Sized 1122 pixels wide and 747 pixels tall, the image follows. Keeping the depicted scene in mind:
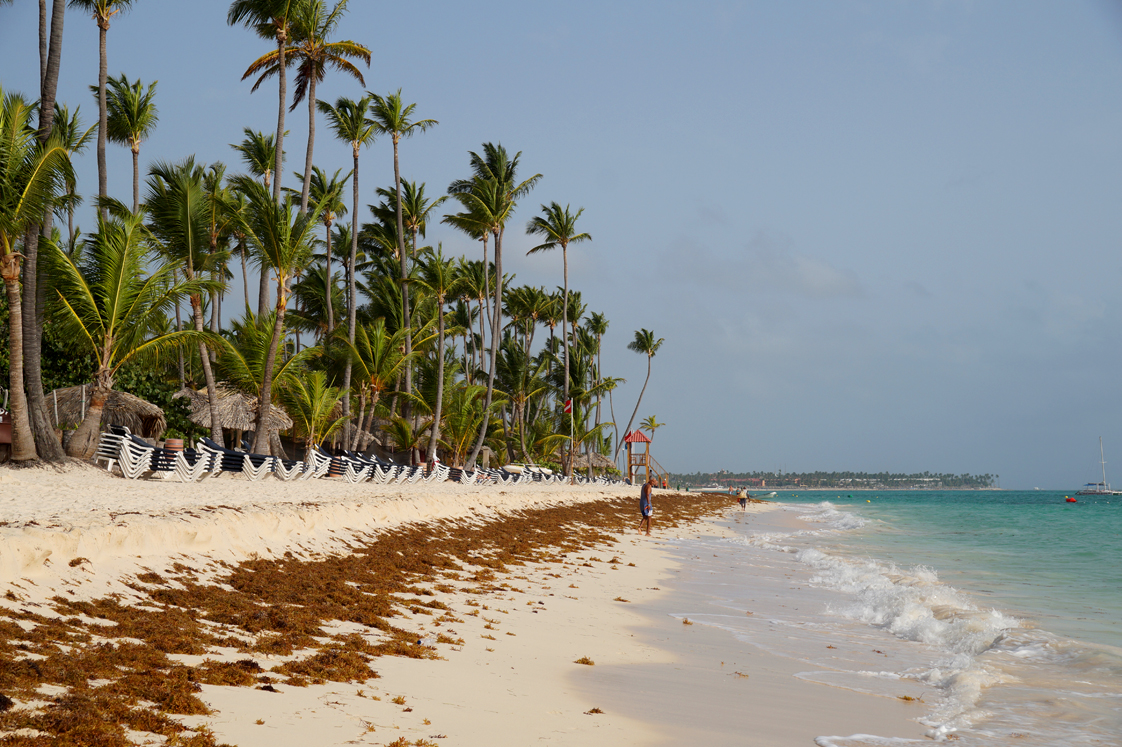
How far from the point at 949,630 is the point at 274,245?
1724 centimetres

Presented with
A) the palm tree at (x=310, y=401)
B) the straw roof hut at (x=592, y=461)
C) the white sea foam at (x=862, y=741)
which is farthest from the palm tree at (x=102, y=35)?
the straw roof hut at (x=592, y=461)

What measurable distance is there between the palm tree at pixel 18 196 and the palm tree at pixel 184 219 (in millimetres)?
7870

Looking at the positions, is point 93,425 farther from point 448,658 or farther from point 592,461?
point 592,461

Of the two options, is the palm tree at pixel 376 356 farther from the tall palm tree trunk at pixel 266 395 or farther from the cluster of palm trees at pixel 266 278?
the tall palm tree trunk at pixel 266 395

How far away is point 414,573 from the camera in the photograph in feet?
29.6

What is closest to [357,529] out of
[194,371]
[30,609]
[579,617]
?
[579,617]

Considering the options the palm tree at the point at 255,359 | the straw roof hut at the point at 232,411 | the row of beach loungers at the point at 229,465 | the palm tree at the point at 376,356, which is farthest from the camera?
the palm tree at the point at 376,356

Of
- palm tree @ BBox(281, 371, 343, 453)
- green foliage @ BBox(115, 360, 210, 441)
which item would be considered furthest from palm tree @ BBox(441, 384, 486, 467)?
green foliage @ BBox(115, 360, 210, 441)

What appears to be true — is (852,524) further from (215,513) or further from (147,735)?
(147,735)

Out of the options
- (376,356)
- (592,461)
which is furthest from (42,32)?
(592,461)

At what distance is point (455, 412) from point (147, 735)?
99.3 ft

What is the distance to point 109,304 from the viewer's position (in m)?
14.0

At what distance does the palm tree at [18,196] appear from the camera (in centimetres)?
1208

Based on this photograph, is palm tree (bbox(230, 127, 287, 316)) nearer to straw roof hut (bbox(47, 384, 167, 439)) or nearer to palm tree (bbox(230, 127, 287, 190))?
palm tree (bbox(230, 127, 287, 190))
